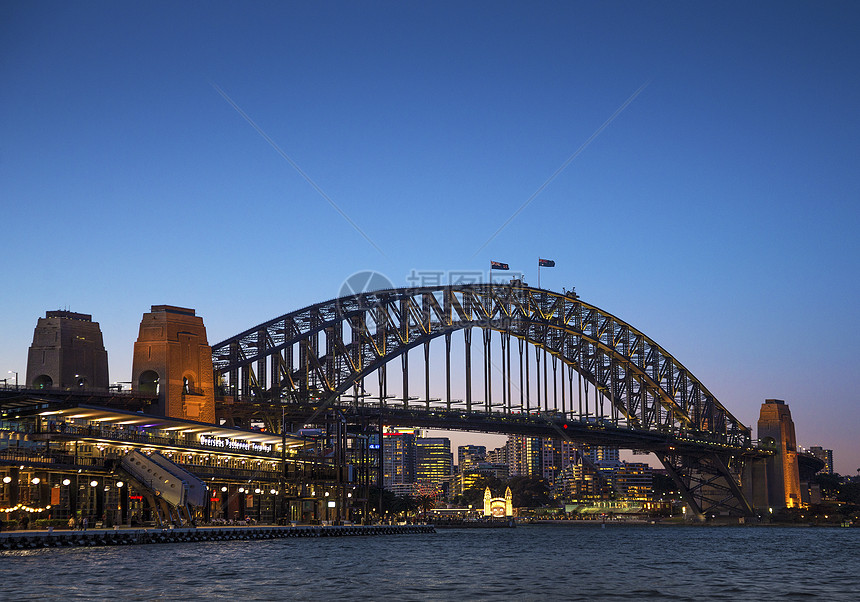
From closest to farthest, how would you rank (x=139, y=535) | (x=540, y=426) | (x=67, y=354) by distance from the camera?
(x=139, y=535), (x=67, y=354), (x=540, y=426)

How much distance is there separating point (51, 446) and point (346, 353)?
143ft

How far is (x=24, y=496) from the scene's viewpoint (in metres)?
61.9

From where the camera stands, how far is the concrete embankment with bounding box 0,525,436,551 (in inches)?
2040

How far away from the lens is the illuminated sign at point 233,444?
80731 millimetres

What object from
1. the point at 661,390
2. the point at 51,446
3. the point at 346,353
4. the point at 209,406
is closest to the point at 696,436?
the point at 661,390

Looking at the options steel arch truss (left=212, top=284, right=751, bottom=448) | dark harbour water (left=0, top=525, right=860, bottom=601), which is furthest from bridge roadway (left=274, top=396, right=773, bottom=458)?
dark harbour water (left=0, top=525, right=860, bottom=601)

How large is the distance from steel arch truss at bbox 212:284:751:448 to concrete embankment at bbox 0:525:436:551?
23296mm

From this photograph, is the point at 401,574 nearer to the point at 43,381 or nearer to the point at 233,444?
the point at 233,444

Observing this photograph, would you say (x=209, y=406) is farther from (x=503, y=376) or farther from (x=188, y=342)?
(x=503, y=376)

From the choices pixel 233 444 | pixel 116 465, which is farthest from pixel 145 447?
pixel 233 444

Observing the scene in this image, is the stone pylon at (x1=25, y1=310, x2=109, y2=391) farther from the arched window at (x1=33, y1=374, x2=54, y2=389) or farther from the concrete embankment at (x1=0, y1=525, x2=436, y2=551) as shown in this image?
the concrete embankment at (x1=0, y1=525, x2=436, y2=551)

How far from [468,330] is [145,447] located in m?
50.4

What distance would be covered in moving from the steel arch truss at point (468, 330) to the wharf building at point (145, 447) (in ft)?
24.9

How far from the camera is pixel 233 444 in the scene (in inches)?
3408
